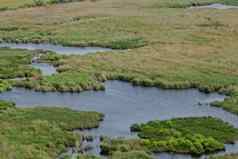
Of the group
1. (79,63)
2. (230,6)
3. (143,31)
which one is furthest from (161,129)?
(230,6)

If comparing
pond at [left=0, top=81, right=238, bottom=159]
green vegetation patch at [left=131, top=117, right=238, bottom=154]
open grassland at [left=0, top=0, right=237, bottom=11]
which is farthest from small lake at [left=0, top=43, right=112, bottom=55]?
open grassland at [left=0, top=0, right=237, bottom=11]

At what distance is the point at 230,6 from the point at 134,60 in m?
50.2

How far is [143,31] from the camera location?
264 ft

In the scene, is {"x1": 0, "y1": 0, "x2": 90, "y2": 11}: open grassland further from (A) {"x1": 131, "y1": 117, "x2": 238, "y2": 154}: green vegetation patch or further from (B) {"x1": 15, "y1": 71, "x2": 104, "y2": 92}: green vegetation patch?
(A) {"x1": 131, "y1": 117, "x2": 238, "y2": 154}: green vegetation patch

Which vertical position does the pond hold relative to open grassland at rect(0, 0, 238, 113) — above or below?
below

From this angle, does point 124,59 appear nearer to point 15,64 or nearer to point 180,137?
point 15,64

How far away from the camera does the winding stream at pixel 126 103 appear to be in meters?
43.2

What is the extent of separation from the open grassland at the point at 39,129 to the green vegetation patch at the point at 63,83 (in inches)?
224

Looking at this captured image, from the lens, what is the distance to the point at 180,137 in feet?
128

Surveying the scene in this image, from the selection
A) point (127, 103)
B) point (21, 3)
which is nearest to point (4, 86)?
point (127, 103)

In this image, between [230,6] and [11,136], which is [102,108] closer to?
[11,136]

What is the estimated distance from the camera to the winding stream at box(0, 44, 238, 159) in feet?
142

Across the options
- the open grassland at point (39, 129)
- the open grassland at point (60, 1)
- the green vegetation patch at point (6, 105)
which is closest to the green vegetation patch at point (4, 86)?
the green vegetation patch at point (6, 105)

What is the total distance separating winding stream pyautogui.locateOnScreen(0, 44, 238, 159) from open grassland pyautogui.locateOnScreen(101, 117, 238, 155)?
1376 mm
